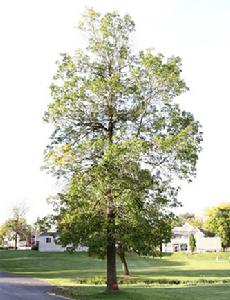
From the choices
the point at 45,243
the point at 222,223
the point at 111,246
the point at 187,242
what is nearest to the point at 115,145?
the point at 111,246

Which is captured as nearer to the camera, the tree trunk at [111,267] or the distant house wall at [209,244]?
the tree trunk at [111,267]

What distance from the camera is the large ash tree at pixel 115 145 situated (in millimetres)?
21562

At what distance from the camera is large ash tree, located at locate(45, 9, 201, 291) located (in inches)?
849

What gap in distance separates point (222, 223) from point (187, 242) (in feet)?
62.0

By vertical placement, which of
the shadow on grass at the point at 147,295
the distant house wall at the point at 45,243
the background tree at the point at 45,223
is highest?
the background tree at the point at 45,223

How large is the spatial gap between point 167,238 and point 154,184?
2.59 meters

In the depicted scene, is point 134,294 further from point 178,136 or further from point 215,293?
point 178,136

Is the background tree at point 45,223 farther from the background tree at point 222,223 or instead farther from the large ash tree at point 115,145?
the background tree at point 222,223

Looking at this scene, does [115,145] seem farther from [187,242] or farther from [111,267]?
[187,242]

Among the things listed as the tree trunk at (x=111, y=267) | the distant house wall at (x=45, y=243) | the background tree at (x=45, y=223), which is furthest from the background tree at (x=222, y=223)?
the background tree at (x=45, y=223)

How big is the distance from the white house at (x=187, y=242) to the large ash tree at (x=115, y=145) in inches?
3601

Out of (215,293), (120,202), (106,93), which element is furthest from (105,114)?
(215,293)

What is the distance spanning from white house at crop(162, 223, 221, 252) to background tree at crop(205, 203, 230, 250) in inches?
97.4

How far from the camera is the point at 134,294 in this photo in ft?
73.0
